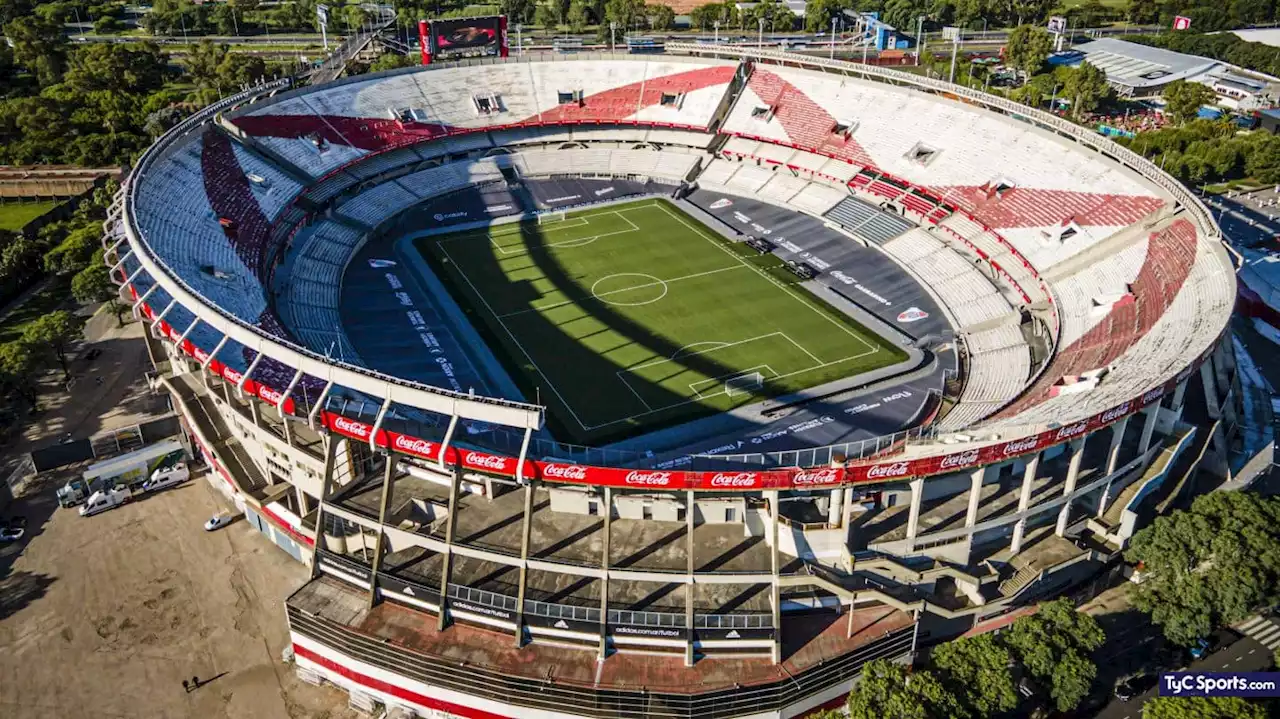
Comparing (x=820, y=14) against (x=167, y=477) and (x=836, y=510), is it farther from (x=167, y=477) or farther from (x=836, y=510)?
(x=167, y=477)

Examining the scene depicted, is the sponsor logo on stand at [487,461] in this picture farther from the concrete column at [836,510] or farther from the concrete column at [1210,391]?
the concrete column at [1210,391]

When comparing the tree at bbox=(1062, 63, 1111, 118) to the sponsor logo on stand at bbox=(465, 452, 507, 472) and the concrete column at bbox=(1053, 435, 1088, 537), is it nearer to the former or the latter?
the concrete column at bbox=(1053, 435, 1088, 537)

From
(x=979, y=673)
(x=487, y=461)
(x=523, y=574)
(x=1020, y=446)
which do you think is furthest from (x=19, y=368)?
(x=1020, y=446)

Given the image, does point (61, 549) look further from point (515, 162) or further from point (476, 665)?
point (515, 162)

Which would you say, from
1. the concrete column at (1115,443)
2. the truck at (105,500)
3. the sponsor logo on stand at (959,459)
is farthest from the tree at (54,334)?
the concrete column at (1115,443)

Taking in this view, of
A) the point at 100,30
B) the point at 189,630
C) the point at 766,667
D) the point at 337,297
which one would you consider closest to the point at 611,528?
the point at 766,667

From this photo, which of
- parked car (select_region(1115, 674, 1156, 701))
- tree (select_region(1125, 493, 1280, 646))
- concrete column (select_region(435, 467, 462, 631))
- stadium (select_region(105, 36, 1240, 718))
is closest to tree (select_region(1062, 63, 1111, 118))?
stadium (select_region(105, 36, 1240, 718))
